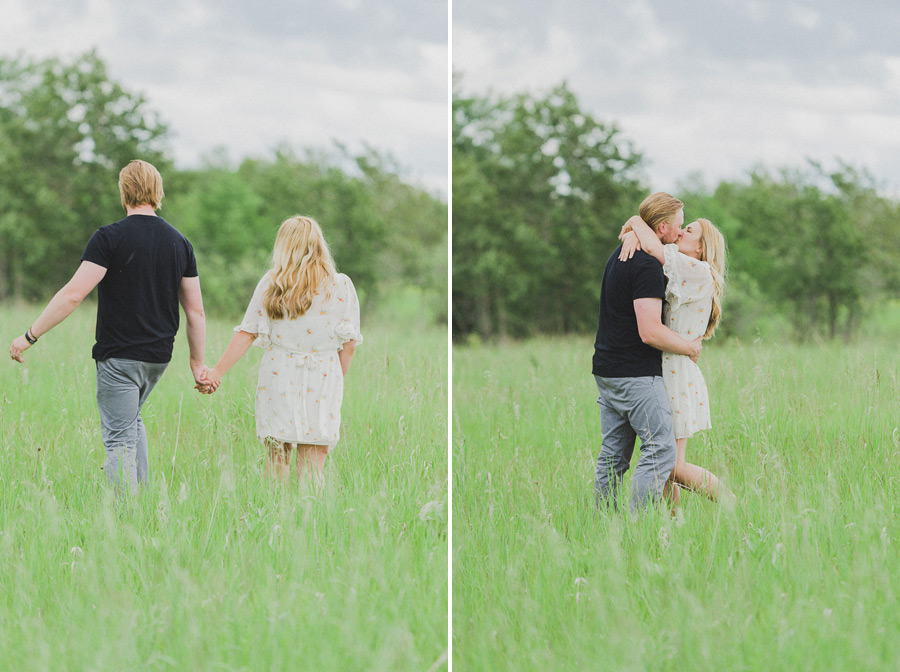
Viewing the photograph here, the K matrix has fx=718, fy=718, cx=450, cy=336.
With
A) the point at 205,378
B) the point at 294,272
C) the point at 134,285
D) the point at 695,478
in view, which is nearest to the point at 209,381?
the point at 205,378

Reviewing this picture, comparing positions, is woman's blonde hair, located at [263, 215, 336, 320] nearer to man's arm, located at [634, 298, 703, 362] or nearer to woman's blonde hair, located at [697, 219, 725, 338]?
man's arm, located at [634, 298, 703, 362]

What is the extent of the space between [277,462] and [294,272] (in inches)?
→ 28.4

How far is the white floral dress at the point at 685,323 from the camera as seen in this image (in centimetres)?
254

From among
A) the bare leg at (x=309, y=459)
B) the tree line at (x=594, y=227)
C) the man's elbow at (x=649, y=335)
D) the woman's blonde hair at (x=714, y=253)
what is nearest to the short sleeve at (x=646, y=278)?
the man's elbow at (x=649, y=335)

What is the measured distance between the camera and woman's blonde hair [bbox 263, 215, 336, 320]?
2.64 meters

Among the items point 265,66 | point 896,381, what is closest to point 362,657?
point 896,381

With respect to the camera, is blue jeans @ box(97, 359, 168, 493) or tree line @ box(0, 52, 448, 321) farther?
tree line @ box(0, 52, 448, 321)

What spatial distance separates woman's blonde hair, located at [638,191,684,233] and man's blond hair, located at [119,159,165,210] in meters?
1.81

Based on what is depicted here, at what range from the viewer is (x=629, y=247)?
8.22 ft

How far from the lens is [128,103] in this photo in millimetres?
10414

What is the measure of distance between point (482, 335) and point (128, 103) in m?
6.15

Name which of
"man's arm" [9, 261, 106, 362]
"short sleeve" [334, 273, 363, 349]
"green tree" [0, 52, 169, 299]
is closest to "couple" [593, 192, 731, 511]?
"short sleeve" [334, 273, 363, 349]

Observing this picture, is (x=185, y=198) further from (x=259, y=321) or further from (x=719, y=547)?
(x=719, y=547)

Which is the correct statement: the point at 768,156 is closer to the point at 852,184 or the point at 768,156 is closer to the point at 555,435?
the point at 852,184
